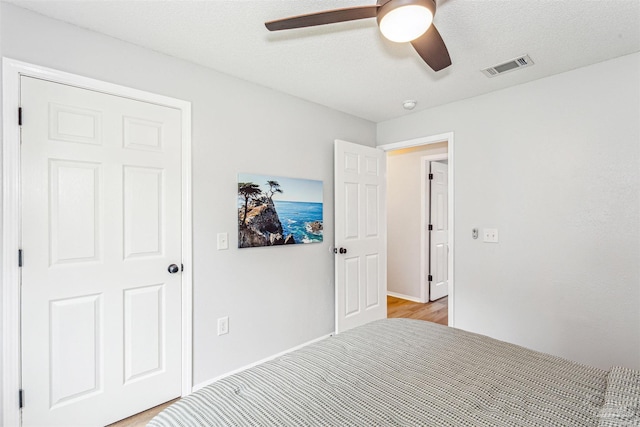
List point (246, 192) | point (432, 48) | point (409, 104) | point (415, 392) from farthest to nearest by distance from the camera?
point (409, 104) < point (246, 192) < point (432, 48) < point (415, 392)

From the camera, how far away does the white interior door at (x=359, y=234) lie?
3.08m

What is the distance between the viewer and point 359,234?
129 inches

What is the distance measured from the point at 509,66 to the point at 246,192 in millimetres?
2171

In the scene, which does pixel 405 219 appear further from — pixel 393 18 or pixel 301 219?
pixel 393 18

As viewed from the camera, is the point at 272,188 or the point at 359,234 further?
the point at 359,234

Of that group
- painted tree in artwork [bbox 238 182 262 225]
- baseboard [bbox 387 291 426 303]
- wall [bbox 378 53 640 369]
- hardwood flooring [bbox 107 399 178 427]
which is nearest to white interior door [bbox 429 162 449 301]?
baseboard [bbox 387 291 426 303]

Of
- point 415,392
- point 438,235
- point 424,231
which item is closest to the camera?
point 415,392

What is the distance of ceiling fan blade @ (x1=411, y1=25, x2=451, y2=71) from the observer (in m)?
1.43

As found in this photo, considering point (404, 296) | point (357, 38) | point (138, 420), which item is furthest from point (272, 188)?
point (404, 296)

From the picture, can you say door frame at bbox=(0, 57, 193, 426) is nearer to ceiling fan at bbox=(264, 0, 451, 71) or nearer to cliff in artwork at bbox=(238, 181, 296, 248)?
cliff in artwork at bbox=(238, 181, 296, 248)

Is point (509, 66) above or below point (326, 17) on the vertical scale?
above

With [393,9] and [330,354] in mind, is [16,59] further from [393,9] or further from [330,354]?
[330,354]

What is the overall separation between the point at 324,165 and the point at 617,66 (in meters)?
2.28

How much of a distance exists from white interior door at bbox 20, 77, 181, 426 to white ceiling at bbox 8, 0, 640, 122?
0.46 m
